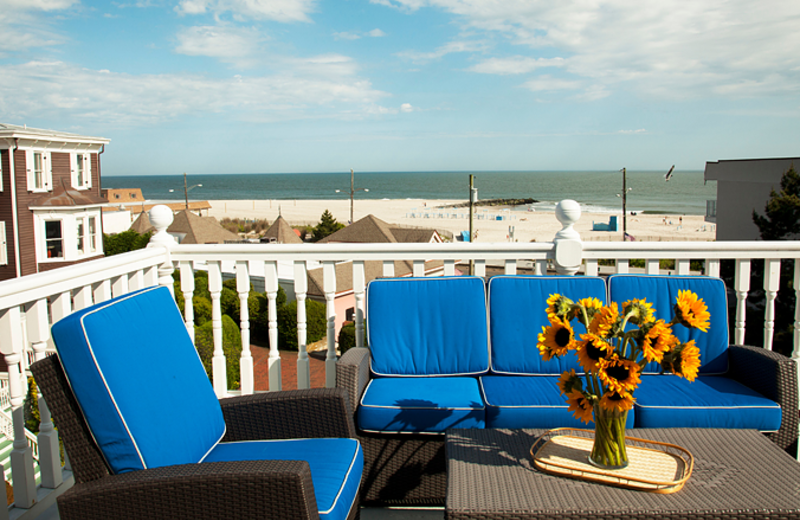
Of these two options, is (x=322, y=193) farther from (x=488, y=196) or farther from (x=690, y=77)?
(x=690, y=77)

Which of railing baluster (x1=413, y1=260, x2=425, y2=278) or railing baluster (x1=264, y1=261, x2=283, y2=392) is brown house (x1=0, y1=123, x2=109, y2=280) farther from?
railing baluster (x1=413, y1=260, x2=425, y2=278)

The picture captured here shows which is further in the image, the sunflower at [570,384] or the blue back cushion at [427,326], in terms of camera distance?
the blue back cushion at [427,326]

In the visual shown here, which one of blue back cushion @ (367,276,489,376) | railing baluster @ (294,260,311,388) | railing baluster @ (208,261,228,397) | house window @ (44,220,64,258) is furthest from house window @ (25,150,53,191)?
blue back cushion @ (367,276,489,376)

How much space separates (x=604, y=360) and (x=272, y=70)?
5523 centimetres

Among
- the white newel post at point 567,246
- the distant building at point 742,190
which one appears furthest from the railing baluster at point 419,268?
the distant building at point 742,190

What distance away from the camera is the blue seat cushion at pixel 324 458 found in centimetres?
155

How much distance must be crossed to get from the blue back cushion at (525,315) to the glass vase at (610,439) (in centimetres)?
115

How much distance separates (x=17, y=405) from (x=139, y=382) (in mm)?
592

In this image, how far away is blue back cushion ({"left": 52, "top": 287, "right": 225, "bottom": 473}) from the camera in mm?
1479

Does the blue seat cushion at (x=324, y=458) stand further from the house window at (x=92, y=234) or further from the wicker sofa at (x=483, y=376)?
the house window at (x=92, y=234)

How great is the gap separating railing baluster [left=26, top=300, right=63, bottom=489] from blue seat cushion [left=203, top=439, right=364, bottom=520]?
2.15ft

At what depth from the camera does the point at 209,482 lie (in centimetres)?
134

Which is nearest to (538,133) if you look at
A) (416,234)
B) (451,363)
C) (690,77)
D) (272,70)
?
(690,77)

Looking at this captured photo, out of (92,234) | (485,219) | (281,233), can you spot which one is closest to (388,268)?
(281,233)
